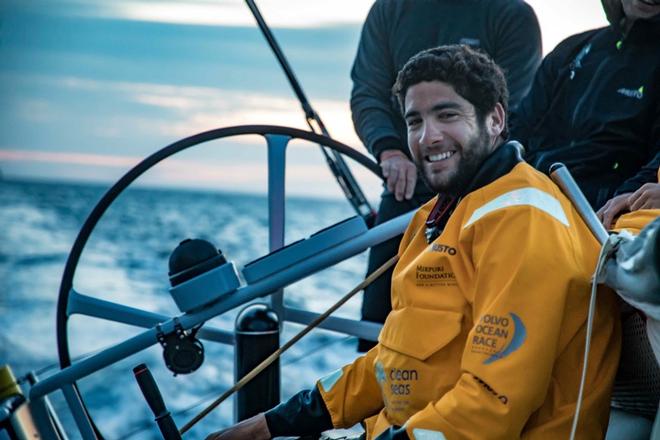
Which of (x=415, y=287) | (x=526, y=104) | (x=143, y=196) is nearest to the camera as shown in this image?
(x=415, y=287)

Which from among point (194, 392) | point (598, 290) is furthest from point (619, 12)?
point (194, 392)

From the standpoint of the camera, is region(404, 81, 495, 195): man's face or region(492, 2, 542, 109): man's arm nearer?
region(404, 81, 495, 195): man's face

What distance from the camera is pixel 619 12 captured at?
185 centimetres

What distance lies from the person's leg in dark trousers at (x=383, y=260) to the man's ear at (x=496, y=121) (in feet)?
2.90

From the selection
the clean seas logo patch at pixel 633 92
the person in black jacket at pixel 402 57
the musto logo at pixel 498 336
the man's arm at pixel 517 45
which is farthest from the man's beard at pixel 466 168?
the man's arm at pixel 517 45

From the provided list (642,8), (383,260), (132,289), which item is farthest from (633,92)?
(132,289)

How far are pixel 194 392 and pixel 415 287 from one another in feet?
21.3

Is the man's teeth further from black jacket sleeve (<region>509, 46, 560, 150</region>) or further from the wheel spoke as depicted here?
the wheel spoke

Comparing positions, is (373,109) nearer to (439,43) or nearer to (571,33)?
(439,43)

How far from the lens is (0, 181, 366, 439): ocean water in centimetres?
568

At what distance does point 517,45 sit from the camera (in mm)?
2379

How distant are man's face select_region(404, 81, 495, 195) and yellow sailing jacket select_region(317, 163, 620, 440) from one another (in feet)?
0.27

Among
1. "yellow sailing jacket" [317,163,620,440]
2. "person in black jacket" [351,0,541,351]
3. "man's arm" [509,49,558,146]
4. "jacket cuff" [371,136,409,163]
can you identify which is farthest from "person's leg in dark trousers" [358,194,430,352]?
"yellow sailing jacket" [317,163,620,440]

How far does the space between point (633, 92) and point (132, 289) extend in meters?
13.0
